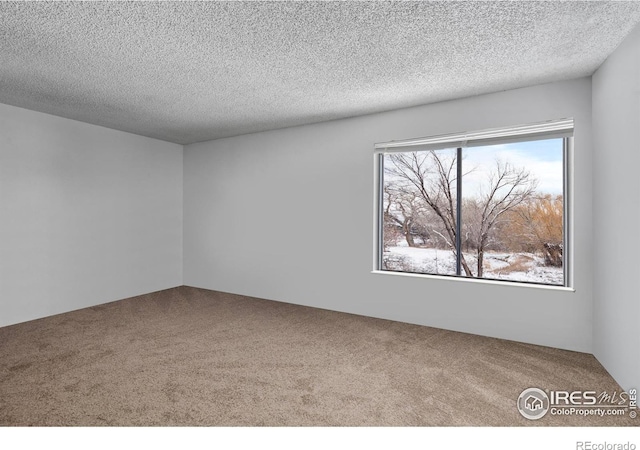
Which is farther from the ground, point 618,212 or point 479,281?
point 618,212

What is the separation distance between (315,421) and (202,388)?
882 millimetres

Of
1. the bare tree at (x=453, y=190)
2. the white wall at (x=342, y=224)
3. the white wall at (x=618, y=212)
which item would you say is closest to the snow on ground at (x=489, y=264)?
the bare tree at (x=453, y=190)

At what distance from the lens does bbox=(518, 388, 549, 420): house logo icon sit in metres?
2.13

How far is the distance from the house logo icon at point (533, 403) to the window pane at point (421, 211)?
8.01 ft

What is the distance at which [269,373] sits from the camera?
8.74ft

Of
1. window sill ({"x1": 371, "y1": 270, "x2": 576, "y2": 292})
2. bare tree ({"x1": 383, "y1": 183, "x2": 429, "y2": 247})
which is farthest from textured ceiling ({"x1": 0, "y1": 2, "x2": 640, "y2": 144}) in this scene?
window sill ({"x1": 371, "y1": 270, "x2": 576, "y2": 292})

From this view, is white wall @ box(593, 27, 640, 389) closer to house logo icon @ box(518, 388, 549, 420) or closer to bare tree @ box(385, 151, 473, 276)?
house logo icon @ box(518, 388, 549, 420)

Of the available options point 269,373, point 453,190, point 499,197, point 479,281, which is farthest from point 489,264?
point 269,373

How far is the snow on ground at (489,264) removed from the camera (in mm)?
4238

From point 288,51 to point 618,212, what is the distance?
2685mm

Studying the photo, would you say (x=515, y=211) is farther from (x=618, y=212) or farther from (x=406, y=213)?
(x=618, y=212)

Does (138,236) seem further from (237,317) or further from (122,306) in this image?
(237,317)

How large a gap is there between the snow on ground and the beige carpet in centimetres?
129

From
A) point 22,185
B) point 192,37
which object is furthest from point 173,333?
point 192,37
